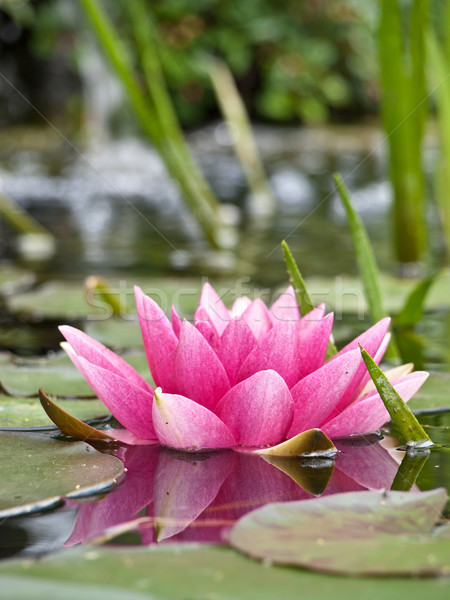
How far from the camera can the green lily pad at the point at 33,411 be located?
98 centimetres

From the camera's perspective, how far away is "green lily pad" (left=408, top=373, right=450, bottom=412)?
1.06 m

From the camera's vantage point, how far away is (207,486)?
802 mm

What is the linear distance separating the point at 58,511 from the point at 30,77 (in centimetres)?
875

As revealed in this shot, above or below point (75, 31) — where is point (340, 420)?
below

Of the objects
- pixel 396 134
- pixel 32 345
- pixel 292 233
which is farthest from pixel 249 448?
pixel 292 233

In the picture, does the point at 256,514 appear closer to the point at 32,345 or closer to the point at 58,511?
the point at 58,511

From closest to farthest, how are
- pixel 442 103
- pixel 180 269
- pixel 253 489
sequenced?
pixel 253 489, pixel 442 103, pixel 180 269

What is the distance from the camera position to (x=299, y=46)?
8641mm

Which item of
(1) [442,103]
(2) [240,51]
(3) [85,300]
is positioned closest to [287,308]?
(3) [85,300]

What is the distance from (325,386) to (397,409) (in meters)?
0.08

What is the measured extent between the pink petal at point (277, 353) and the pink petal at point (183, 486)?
11cm

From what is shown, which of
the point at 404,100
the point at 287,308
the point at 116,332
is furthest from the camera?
the point at 404,100

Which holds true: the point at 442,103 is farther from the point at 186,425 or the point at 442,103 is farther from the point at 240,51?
the point at 240,51

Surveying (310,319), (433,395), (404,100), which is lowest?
(433,395)
